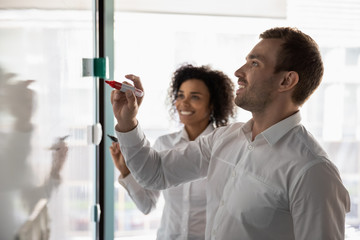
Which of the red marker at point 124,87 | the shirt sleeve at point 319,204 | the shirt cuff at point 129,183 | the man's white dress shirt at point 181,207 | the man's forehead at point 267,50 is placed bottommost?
the man's white dress shirt at point 181,207

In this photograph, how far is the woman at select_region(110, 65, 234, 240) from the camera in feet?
4.96

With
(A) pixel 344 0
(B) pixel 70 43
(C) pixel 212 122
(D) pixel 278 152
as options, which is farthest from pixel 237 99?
(A) pixel 344 0

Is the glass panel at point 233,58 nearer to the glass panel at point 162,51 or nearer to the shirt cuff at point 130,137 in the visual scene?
the glass panel at point 162,51

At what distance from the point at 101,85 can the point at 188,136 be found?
15.9 inches

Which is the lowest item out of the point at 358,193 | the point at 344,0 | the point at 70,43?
the point at 358,193

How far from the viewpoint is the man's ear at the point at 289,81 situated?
1.07m

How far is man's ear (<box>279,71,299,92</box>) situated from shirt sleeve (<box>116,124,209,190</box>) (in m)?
0.35

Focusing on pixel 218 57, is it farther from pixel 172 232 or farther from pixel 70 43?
pixel 70 43

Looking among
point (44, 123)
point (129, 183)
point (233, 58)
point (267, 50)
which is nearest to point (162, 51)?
point (233, 58)

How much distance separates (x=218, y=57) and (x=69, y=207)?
141 cm

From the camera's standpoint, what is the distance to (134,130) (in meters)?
1.17

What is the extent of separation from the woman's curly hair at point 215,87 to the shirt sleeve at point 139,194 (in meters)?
0.41

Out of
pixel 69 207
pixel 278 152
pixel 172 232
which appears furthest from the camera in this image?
pixel 172 232

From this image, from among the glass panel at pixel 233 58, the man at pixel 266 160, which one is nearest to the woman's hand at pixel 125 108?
the man at pixel 266 160
